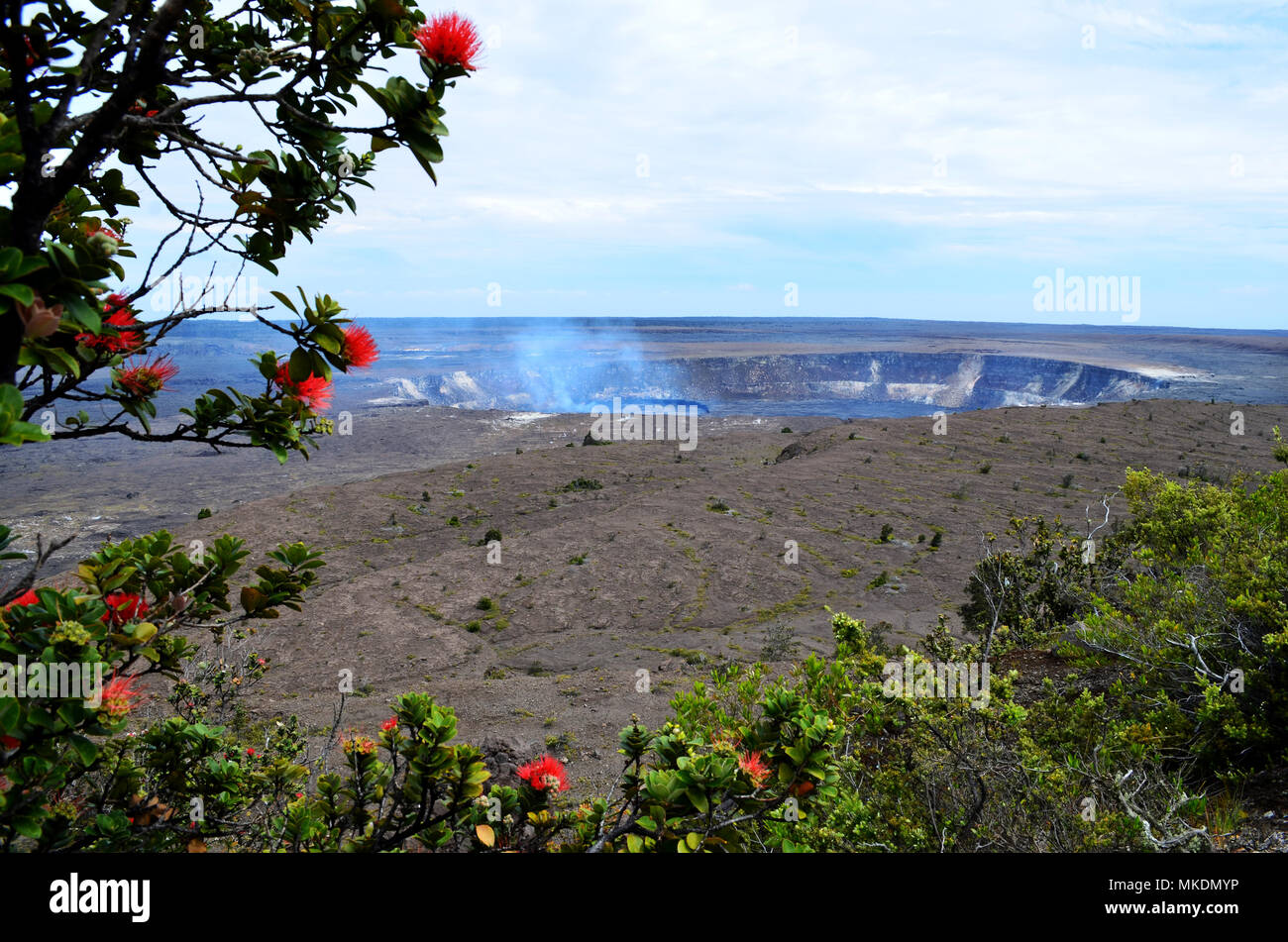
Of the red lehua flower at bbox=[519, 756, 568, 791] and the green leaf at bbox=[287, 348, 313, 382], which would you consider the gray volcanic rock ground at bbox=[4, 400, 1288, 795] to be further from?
the green leaf at bbox=[287, 348, 313, 382]

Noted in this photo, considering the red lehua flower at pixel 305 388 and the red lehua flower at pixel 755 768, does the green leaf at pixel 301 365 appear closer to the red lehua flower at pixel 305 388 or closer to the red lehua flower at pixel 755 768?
the red lehua flower at pixel 305 388

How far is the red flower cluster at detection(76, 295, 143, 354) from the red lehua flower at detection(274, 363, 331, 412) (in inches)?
15.8

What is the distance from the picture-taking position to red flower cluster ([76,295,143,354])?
202 centimetres

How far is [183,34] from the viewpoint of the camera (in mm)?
2287

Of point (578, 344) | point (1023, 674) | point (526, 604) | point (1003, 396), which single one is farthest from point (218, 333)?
point (1023, 674)

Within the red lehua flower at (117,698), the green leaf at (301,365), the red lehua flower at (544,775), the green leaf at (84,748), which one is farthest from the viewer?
the red lehua flower at (544,775)

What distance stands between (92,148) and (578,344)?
154 meters

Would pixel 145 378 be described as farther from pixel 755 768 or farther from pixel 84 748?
pixel 755 768

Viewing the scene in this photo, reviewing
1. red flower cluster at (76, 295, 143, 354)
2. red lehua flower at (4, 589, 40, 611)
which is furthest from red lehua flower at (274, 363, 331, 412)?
red lehua flower at (4, 589, 40, 611)

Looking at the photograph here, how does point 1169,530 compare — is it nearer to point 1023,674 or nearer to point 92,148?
point 1023,674

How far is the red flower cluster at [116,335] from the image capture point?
6.63ft

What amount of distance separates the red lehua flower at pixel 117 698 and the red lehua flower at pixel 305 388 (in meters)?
0.93

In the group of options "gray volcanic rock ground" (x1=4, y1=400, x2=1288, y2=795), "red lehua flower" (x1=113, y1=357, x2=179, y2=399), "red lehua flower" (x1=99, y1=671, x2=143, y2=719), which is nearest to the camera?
"red lehua flower" (x1=99, y1=671, x2=143, y2=719)

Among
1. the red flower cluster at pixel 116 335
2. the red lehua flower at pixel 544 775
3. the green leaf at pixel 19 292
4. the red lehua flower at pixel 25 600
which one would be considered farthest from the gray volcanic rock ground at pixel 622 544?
the green leaf at pixel 19 292
